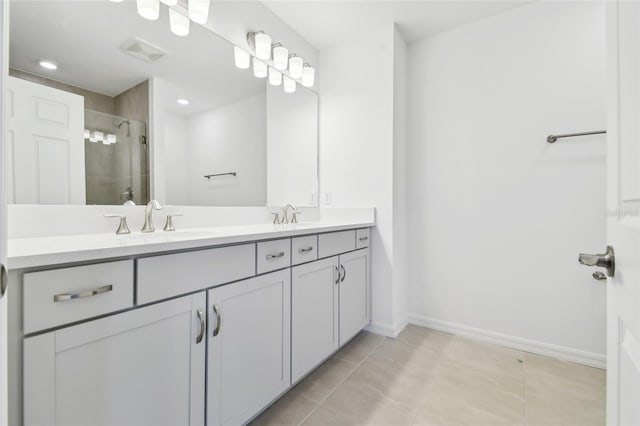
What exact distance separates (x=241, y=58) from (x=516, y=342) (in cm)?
264

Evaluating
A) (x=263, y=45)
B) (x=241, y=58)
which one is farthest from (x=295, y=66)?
(x=241, y=58)

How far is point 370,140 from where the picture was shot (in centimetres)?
222

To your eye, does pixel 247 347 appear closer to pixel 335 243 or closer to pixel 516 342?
pixel 335 243

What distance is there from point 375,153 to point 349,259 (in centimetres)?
85

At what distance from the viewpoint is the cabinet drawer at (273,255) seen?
48.8 inches

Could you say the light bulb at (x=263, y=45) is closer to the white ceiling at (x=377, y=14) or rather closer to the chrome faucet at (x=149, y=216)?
the white ceiling at (x=377, y=14)

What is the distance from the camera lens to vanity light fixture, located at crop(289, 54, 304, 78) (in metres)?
2.17

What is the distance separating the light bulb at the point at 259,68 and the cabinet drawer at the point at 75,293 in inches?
62.7

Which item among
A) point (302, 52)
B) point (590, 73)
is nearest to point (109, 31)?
point (302, 52)

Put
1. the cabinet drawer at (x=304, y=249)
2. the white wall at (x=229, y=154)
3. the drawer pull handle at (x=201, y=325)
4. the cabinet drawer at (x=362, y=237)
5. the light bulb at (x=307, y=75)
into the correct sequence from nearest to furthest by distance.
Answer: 1. the drawer pull handle at (x=201, y=325)
2. the cabinet drawer at (x=304, y=249)
3. the white wall at (x=229, y=154)
4. the cabinet drawer at (x=362, y=237)
5. the light bulb at (x=307, y=75)

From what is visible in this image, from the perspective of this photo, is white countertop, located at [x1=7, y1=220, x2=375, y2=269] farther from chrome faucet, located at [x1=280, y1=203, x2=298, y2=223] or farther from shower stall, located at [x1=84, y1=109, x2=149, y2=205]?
chrome faucet, located at [x1=280, y1=203, x2=298, y2=223]

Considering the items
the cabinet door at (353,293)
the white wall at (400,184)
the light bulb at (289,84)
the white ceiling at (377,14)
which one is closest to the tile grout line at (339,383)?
the cabinet door at (353,293)

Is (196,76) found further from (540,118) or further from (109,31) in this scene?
(540,118)

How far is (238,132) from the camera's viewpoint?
1.87 meters
